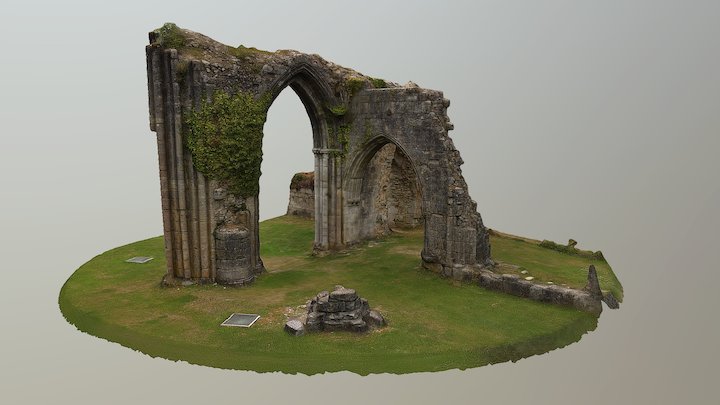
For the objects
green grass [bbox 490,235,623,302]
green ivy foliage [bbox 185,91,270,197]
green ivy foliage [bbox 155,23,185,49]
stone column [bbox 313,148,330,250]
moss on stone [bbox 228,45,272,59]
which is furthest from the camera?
stone column [bbox 313,148,330,250]

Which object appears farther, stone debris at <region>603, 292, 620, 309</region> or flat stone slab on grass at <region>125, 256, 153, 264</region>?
flat stone slab on grass at <region>125, 256, 153, 264</region>

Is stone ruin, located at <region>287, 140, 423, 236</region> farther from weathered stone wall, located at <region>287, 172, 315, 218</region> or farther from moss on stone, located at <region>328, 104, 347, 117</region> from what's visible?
moss on stone, located at <region>328, 104, 347, 117</region>

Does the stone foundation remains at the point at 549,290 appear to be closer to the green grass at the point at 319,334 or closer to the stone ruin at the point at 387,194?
the green grass at the point at 319,334

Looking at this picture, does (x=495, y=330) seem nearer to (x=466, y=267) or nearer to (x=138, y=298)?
(x=466, y=267)

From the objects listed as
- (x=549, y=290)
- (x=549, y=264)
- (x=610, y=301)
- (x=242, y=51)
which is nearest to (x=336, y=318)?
(x=549, y=290)

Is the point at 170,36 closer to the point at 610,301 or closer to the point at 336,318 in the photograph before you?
the point at 336,318

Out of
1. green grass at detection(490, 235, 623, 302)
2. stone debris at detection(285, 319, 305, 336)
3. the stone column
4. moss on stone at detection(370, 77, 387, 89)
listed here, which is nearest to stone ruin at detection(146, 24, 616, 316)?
moss on stone at detection(370, 77, 387, 89)

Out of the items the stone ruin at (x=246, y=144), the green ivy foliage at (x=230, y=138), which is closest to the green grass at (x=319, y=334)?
the stone ruin at (x=246, y=144)

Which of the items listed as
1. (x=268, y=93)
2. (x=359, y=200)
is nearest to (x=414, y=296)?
(x=359, y=200)
